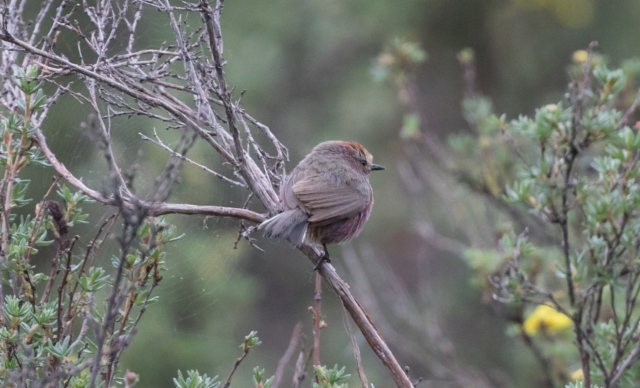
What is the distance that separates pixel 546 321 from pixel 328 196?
75.5 inches

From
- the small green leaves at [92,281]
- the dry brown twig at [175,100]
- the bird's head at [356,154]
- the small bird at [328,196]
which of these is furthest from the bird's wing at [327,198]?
the small green leaves at [92,281]

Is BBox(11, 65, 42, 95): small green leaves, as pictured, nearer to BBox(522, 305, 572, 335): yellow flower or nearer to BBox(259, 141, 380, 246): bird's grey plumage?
BBox(259, 141, 380, 246): bird's grey plumage

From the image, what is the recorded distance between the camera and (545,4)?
8.98 meters

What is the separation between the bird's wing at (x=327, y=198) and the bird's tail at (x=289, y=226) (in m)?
0.19

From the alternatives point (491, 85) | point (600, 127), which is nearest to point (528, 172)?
point (600, 127)

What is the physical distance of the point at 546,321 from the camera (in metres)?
4.89

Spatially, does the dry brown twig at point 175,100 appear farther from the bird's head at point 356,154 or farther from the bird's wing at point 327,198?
the bird's head at point 356,154

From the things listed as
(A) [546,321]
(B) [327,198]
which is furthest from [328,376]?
(A) [546,321]

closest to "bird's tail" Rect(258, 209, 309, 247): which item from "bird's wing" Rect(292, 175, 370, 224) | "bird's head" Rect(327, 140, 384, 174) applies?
"bird's wing" Rect(292, 175, 370, 224)

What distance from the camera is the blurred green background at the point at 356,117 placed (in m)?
7.76

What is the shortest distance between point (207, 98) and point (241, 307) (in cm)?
693

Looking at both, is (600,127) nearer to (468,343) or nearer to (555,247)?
(555,247)

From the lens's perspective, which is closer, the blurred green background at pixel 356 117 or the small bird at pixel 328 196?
the small bird at pixel 328 196

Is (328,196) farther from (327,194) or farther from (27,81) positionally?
(27,81)
